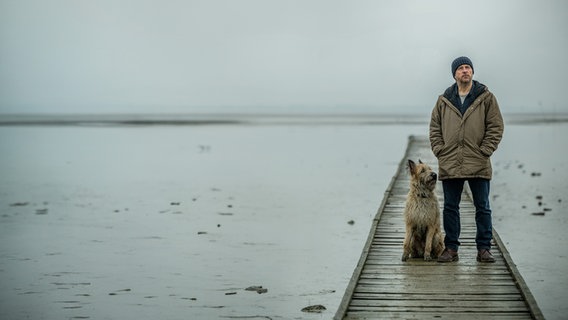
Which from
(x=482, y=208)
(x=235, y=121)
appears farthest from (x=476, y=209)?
(x=235, y=121)

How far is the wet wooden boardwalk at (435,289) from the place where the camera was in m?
6.17

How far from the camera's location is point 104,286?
9781mm

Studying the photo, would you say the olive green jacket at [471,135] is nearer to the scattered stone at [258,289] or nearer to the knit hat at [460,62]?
the knit hat at [460,62]

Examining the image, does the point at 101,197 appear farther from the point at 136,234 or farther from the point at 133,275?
the point at 133,275

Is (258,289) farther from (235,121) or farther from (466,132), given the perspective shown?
(235,121)

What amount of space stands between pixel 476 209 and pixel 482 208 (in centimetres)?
8

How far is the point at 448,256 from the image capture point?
773 cm

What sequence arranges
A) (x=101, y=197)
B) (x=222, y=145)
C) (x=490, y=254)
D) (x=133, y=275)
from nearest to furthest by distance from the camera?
1. (x=490, y=254)
2. (x=133, y=275)
3. (x=101, y=197)
4. (x=222, y=145)

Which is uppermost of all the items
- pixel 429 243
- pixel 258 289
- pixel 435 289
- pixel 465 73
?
pixel 465 73

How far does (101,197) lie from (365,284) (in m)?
13.7

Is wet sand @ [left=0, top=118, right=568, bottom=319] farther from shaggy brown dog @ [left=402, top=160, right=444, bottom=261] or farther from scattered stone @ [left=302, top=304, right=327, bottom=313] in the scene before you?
shaggy brown dog @ [left=402, top=160, right=444, bottom=261]

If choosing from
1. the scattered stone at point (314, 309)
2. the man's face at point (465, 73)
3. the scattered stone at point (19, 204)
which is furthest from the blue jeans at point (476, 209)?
the scattered stone at point (19, 204)

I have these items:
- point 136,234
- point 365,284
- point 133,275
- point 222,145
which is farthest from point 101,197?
point 222,145

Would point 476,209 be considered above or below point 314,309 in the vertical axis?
above
